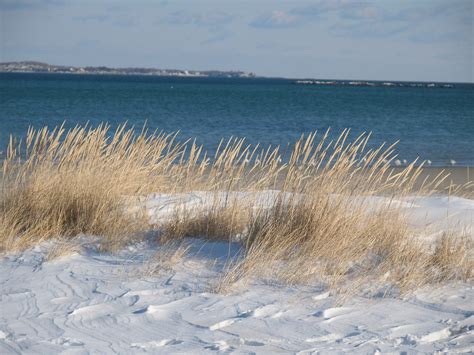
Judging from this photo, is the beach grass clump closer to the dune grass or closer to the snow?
the dune grass

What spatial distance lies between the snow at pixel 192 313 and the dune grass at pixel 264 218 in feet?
0.72

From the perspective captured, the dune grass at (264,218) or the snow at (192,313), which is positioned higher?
the dune grass at (264,218)

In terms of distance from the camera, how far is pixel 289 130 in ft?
96.6

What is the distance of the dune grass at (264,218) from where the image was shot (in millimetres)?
4781

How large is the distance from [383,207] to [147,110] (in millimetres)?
36140

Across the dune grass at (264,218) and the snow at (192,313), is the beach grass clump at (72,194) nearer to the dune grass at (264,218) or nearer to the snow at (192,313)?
the dune grass at (264,218)

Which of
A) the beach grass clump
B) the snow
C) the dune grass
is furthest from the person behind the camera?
the beach grass clump

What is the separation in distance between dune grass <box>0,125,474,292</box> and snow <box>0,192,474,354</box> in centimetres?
22

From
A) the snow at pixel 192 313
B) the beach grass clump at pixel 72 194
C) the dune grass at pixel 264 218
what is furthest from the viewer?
the beach grass clump at pixel 72 194

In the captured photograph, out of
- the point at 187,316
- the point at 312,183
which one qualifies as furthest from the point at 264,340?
the point at 312,183

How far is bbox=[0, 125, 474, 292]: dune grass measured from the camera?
15.7 ft

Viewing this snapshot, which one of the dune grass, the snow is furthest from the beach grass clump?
the snow

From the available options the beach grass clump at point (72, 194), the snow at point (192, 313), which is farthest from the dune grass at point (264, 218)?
the snow at point (192, 313)

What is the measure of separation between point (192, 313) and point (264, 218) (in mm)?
1489
